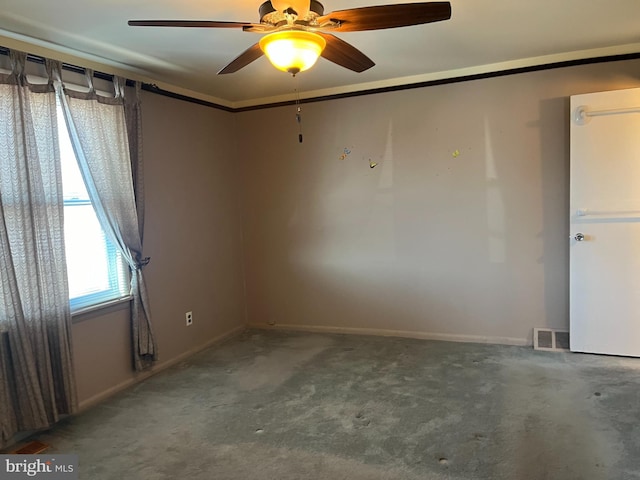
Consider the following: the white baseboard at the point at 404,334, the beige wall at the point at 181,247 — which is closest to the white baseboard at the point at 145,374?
the beige wall at the point at 181,247

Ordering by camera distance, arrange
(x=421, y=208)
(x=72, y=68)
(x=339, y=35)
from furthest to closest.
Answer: (x=421, y=208) → (x=72, y=68) → (x=339, y=35)

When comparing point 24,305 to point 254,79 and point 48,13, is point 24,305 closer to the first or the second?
point 48,13

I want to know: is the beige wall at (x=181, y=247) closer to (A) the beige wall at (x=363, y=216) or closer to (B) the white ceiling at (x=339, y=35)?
(A) the beige wall at (x=363, y=216)

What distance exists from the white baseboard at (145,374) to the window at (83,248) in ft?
2.09

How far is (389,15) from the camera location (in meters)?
1.81

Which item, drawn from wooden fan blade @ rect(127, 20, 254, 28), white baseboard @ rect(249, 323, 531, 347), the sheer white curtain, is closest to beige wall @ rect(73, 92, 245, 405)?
the sheer white curtain

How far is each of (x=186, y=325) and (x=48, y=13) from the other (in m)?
2.53

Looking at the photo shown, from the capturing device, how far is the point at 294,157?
180 inches

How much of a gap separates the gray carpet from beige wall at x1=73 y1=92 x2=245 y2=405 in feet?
1.00

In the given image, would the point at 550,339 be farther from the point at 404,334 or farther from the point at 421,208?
the point at 421,208

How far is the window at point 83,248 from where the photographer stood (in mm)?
3004

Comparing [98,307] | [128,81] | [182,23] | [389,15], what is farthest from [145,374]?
[389,15]

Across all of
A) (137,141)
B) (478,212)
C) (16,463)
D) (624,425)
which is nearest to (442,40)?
(478,212)

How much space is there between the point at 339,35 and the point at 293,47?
1.09 metres
